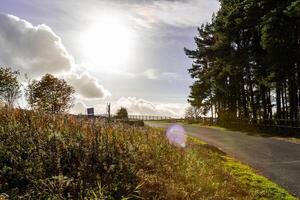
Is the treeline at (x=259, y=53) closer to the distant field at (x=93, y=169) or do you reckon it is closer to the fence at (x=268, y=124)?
the fence at (x=268, y=124)

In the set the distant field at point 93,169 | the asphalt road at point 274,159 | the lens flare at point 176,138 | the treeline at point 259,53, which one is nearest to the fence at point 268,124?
the treeline at point 259,53

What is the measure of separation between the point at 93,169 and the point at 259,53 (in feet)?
122

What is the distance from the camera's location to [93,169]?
8.52 metres

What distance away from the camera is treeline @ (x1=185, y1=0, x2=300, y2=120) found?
35.0m

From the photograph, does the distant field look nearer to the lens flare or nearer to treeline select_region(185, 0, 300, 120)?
the lens flare

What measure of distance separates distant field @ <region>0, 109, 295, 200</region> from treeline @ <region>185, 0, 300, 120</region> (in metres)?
22.3

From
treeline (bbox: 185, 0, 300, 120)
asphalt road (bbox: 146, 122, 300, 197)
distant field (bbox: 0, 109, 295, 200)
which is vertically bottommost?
asphalt road (bbox: 146, 122, 300, 197)

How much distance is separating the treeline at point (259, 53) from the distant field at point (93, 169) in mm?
22274

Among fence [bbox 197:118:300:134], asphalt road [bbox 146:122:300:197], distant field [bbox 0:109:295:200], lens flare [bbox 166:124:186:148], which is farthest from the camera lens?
fence [bbox 197:118:300:134]

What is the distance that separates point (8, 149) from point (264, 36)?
29.4 meters

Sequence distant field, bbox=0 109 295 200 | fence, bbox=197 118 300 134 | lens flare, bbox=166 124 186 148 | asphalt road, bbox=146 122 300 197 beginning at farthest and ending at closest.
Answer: fence, bbox=197 118 300 134, lens flare, bbox=166 124 186 148, asphalt road, bbox=146 122 300 197, distant field, bbox=0 109 295 200

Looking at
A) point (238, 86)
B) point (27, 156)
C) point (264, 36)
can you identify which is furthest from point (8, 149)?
point (238, 86)

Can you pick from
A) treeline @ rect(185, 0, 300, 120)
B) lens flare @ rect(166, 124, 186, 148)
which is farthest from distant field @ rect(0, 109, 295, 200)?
treeline @ rect(185, 0, 300, 120)

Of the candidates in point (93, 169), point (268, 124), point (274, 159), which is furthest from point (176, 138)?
point (268, 124)
